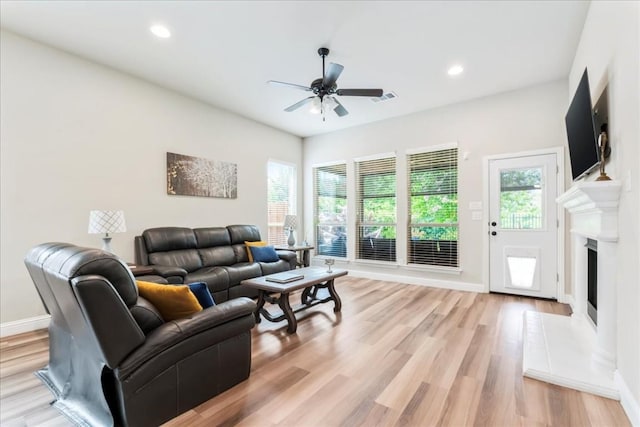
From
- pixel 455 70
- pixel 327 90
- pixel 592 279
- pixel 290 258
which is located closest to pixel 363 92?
pixel 327 90

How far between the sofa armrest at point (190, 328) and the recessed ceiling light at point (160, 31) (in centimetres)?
273

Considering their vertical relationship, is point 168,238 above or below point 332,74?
below

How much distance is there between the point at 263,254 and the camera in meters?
4.49

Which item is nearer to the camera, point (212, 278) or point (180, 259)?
point (212, 278)

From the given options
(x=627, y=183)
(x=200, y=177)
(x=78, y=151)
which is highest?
(x=78, y=151)

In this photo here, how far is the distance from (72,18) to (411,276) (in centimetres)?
546

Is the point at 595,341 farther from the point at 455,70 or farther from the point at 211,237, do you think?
the point at 211,237

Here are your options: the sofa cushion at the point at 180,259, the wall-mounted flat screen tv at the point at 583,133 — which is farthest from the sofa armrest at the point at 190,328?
the wall-mounted flat screen tv at the point at 583,133

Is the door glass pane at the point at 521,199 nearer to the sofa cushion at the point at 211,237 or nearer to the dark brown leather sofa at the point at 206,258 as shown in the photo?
the dark brown leather sofa at the point at 206,258

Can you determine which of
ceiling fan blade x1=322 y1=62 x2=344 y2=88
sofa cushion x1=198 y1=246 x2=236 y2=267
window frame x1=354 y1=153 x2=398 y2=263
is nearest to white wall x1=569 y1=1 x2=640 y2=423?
ceiling fan blade x1=322 y1=62 x2=344 y2=88

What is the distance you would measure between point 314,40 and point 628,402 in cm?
369

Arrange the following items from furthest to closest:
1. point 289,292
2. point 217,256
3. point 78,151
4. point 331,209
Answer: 1. point 331,209
2. point 217,256
3. point 78,151
4. point 289,292

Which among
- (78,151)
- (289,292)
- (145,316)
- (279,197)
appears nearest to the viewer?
(145,316)

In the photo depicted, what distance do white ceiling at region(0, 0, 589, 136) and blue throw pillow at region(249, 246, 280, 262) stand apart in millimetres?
2350
